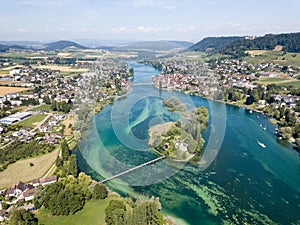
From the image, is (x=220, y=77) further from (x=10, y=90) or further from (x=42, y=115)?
(x=10, y=90)

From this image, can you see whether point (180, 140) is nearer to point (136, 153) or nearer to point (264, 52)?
point (136, 153)

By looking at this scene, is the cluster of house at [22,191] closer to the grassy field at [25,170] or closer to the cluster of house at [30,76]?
the grassy field at [25,170]

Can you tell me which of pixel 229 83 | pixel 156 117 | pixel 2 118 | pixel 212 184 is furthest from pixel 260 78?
pixel 2 118

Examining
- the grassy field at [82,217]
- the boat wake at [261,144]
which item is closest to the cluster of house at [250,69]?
the boat wake at [261,144]

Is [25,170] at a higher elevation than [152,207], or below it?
below

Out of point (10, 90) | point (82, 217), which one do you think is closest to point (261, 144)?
point (82, 217)

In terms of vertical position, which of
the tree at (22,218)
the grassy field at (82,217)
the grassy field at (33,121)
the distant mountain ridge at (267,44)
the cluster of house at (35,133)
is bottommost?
the grassy field at (33,121)

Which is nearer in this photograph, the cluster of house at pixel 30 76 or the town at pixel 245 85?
the town at pixel 245 85
